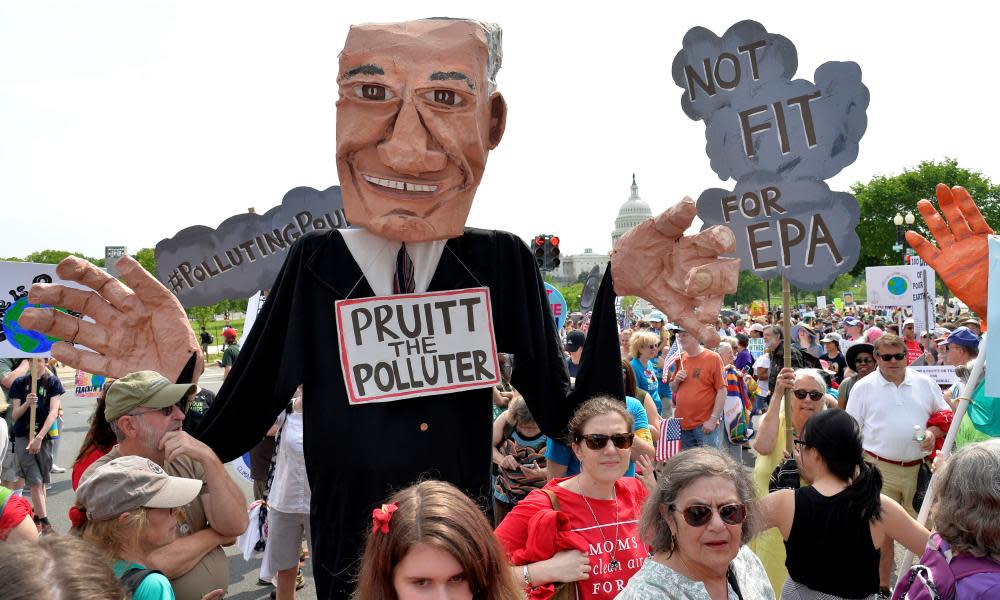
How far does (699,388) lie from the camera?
262 inches

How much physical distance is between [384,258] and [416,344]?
34 cm

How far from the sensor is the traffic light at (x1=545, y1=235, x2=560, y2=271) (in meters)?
12.6

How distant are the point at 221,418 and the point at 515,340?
110 centimetres

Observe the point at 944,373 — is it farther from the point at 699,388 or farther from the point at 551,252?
the point at 551,252

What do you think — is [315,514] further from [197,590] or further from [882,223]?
[882,223]

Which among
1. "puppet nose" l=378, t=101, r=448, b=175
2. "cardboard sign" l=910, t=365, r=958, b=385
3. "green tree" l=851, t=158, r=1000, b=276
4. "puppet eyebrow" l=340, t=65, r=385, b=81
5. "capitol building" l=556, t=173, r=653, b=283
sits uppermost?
"capitol building" l=556, t=173, r=653, b=283

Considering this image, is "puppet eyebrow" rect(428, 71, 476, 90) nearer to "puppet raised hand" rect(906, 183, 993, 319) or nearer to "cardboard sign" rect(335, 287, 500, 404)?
"cardboard sign" rect(335, 287, 500, 404)

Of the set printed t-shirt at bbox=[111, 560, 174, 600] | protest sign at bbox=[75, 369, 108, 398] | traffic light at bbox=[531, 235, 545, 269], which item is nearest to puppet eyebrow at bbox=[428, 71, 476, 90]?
printed t-shirt at bbox=[111, 560, 174, 600]

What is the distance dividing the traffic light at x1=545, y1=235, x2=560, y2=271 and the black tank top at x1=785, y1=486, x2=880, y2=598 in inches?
377

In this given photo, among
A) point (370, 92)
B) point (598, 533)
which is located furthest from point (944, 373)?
point (370, 92)

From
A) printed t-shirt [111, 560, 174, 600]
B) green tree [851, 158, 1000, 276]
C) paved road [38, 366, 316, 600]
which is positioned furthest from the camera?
green tree [851, 158, 1000, 276]

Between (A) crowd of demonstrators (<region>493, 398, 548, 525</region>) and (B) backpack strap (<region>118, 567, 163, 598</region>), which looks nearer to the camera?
(B) backpack strap (<region>118, 567, 163, 598</region>)

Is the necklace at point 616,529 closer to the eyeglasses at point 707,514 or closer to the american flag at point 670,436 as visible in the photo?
the eyeglasses at point 707,514

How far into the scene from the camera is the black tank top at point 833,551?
3.01 m
